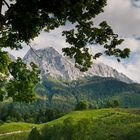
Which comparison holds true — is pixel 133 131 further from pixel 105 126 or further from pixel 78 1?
pixel 78 1

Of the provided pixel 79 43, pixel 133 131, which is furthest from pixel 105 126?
pixel 79 43

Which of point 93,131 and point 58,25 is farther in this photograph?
point 93,131

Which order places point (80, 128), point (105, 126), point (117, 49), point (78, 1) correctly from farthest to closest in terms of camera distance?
point (105, 126)
point (80, 128)
point (117, 49)
point (78, 1)

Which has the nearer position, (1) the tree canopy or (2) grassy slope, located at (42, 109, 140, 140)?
(1) the tree canopy

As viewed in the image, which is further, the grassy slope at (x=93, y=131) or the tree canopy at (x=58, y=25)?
the grassy slope at (x=93, y=131)

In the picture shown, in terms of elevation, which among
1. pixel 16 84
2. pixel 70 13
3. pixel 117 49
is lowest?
pixel 16 84

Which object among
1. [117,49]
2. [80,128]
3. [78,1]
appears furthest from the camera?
[80,128]

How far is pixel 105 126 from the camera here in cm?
18188

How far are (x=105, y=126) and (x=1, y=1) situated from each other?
157 meters

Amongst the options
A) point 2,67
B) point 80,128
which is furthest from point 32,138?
point 2,67

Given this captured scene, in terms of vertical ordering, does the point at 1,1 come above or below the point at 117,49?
above

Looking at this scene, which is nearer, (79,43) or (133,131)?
(79,43)

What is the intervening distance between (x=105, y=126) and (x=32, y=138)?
36588 mm

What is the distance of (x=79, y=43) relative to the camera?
31.4 metres
